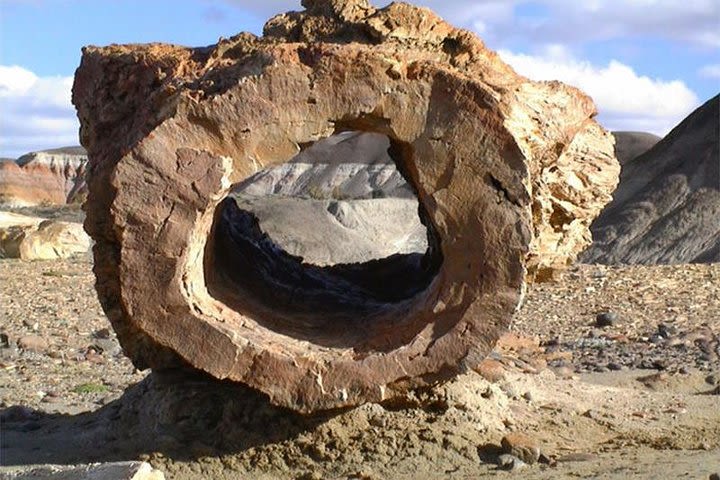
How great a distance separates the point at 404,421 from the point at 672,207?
2155 centimetres

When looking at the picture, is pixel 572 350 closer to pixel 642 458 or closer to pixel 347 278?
pixel 347 278

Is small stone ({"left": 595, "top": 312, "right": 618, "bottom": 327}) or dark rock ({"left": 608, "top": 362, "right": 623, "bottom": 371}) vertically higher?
small stone ({"left": 595, "top": 312, "right": 618, "bottom": 327})

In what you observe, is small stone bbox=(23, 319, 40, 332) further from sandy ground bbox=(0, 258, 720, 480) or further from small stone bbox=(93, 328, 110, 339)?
sandy ground bbox=(0, 258, 720, 480)

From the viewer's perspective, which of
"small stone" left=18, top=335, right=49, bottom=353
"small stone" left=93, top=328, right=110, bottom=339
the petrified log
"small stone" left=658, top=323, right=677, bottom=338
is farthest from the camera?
"small stone" left=93, top=328, right=110, bottom=339

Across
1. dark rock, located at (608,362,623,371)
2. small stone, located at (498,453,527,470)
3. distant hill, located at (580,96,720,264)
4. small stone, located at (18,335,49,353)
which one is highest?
distant hill, located at (580,96,720,264)

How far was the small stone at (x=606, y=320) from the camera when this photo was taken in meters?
10.7

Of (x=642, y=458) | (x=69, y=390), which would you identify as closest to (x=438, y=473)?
(x=642, y=458)

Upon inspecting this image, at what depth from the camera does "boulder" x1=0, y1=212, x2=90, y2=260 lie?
1705 cm

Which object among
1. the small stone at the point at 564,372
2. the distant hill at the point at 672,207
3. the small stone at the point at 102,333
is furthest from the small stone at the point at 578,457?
the distant hill at the point at 672,207

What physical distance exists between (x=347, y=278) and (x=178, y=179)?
7.54ft

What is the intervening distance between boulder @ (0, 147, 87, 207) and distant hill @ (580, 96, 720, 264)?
37.3 m

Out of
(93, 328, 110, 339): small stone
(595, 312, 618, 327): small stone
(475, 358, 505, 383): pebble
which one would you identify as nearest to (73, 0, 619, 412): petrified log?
(475, 358, 505, 383): pebble

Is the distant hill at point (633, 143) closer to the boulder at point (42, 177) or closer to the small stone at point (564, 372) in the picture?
the boulder at point (42, 177)

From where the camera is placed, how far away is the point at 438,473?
571cm
